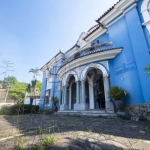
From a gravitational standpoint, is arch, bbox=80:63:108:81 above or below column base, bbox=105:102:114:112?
above

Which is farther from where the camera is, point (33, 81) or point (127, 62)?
point (127, 62)

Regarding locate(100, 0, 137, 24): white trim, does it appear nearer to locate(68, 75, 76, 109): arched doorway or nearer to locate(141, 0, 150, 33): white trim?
locate(141, 0, 150, 33): white trim

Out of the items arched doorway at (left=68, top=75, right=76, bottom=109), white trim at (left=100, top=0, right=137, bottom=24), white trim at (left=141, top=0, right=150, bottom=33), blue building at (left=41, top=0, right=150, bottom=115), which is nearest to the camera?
blue building at (left=41, top=0, right=150, bottom=115)

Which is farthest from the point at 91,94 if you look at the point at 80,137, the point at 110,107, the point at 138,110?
the point at 80,137

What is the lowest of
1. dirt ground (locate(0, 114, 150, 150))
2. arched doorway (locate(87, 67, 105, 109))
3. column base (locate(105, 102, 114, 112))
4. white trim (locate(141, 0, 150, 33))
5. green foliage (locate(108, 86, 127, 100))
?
dirt ground (locate(0, 114, 150, 150))

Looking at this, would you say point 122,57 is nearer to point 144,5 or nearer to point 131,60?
point 131,60

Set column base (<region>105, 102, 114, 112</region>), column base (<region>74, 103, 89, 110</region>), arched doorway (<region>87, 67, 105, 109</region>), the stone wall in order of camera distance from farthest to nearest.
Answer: arched doorway (<region>87, 67, 105, 109</region>) < column base (<region>74, 103, 89, 110</region>) < column base (<region>105, 102, 114, 112</region>) < the stone wall

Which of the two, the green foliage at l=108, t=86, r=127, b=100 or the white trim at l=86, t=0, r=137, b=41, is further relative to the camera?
the white trim at l=86, t=0, r=137, b=41

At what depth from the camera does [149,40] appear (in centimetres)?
596

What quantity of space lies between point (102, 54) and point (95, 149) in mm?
6570

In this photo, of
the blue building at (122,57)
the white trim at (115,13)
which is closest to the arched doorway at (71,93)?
A: the blue building at (122,57)

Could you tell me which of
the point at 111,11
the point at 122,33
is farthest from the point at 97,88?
the point at 111,11

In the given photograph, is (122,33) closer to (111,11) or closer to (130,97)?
(111,11)

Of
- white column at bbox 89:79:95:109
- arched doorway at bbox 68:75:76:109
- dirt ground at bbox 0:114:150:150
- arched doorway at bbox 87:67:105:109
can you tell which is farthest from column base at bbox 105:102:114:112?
arched doorway at bbox 68:75:76:109
